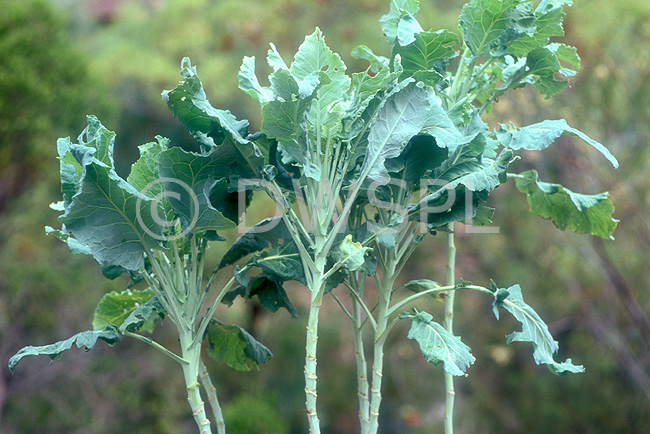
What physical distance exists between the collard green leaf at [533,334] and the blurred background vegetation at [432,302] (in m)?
3.62

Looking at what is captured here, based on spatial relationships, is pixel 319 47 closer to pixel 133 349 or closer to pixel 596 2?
pixel 133 349

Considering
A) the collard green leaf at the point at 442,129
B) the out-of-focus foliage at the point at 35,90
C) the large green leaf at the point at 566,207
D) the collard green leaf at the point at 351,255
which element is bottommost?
the out-of-focus foliage at the point at 35,90

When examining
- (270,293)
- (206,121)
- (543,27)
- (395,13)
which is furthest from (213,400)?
(543,27)

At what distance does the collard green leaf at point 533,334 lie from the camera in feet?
4.88

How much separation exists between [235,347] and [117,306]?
0.42 meters

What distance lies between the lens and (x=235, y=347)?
1.89 m

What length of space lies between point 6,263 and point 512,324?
5.90 metres

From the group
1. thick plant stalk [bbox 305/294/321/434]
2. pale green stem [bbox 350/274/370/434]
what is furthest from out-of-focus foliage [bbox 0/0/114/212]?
thick plant stalk [bbox 305/294/321/434]

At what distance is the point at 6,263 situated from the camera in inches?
254

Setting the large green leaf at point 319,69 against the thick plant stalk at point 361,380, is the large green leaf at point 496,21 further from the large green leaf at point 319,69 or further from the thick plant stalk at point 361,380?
the thick plant stalk at point 361,380

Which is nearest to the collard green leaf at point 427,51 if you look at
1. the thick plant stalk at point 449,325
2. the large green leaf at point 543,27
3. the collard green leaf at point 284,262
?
the large green leaf at point 543,27

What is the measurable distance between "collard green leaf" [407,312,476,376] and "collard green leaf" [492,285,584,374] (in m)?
0.13

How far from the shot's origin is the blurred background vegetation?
5621mm

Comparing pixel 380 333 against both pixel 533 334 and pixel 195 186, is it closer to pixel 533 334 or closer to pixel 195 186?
pixel 533 334
